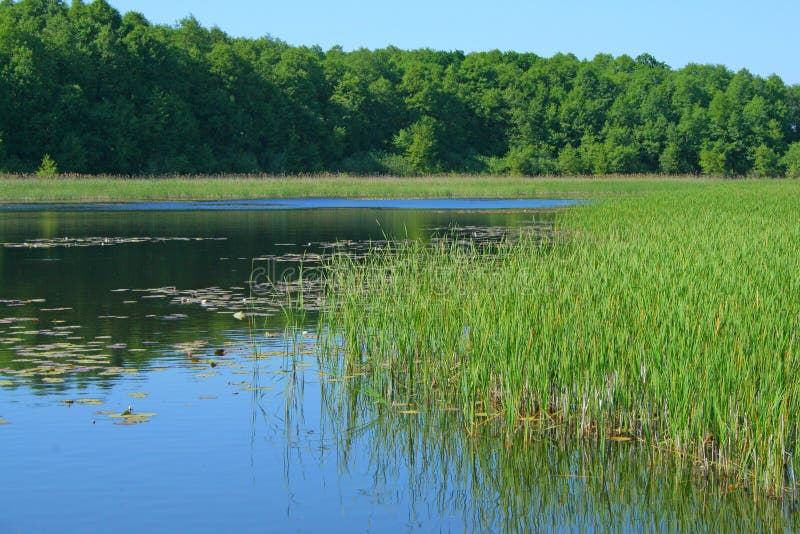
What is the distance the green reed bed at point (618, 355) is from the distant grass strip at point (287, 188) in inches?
1601

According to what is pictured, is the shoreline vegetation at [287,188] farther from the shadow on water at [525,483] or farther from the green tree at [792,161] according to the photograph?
the shadow on water at [525,483]

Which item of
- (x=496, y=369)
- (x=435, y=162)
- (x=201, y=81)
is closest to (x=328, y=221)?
(x=496, y=369)

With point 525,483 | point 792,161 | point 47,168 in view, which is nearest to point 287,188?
point 47,168

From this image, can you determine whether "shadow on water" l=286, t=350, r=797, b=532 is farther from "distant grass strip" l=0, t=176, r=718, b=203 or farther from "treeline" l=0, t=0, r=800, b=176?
"treeline" l=0, t=0, r=800, b=176

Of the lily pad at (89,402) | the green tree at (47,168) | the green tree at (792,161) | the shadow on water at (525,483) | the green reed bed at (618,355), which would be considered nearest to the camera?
the shadow on water at (525,483)

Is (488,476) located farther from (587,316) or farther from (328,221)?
(328,221)

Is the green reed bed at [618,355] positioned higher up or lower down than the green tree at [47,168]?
lower down

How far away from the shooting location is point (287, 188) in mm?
54781

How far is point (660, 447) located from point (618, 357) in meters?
0.76

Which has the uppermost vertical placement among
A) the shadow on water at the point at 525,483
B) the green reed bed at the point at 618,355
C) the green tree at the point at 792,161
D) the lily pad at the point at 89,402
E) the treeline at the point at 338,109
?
the treeline at the point at 338,109

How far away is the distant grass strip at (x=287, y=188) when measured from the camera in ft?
161

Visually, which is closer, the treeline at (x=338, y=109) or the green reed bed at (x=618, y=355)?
the green reed bed at (x=618, y=355)

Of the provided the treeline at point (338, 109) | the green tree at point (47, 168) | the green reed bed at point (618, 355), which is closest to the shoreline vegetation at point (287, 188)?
the green tree at point (47, 168)

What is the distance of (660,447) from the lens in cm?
728
